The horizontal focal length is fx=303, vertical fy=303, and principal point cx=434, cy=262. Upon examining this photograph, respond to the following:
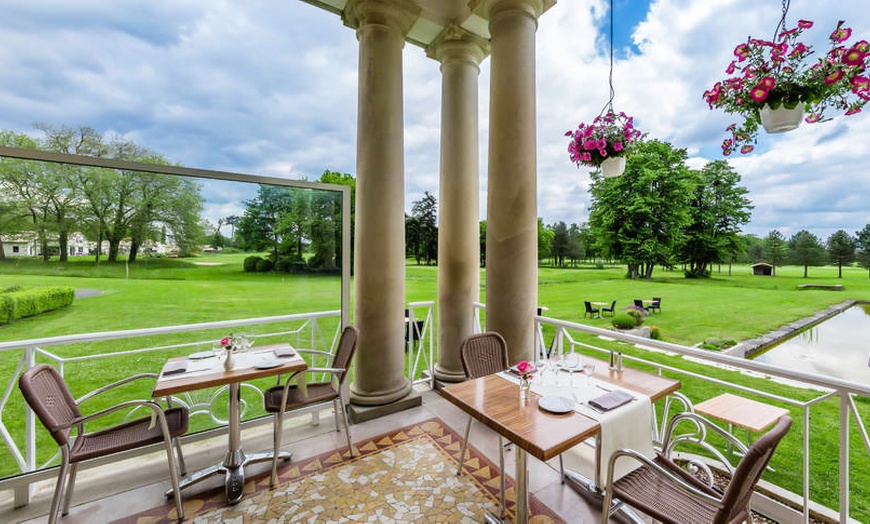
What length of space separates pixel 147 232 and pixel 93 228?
0.35m

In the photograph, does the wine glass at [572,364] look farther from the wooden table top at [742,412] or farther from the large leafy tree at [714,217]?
the large leafy tree at [714,217]

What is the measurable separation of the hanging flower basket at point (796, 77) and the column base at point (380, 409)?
3.34 meters

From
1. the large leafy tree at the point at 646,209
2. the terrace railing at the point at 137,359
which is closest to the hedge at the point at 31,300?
the terrace railing at the point at 137,359

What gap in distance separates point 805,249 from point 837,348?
4.53m

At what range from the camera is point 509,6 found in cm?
274

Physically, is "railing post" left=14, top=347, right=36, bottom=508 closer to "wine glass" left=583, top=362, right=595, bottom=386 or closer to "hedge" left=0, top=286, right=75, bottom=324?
"hedge" left=0, top=286, right=75, bottom=324

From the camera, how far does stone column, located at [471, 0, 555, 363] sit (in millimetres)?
2715

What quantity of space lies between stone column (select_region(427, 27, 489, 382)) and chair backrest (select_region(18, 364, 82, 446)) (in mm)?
2799

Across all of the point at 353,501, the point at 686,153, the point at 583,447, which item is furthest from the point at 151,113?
the point at 686,153

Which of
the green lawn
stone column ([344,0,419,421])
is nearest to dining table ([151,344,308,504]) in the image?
stone column ([344,0,419,421])

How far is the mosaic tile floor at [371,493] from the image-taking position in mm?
1848

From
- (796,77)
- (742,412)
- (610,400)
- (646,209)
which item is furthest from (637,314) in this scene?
(610,400)

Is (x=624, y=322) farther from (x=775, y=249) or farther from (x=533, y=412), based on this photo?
(x=533, y=412)

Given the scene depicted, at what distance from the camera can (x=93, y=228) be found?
8.95 ft
